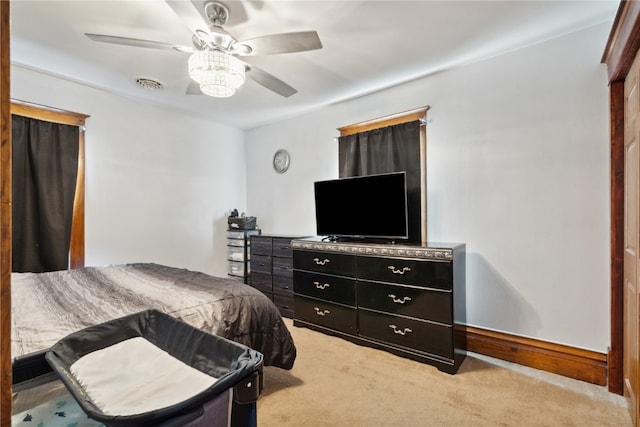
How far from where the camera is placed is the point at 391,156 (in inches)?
128

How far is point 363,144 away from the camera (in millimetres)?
3459

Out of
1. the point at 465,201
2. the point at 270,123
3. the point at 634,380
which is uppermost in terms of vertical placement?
the point at 270,123

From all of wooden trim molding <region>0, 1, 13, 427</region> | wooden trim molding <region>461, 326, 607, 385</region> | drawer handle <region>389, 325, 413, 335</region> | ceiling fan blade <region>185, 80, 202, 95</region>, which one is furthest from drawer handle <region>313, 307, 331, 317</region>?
wooden trim molding <region>0, 1, 13, 427</region>

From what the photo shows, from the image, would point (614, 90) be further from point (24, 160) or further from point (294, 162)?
point (24, 160)

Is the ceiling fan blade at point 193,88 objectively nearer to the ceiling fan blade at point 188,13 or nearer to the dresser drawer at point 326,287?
the ceiling fan blade at point 188,13

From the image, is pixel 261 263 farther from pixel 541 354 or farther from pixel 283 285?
pixel 541 354

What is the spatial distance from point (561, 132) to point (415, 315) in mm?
1821

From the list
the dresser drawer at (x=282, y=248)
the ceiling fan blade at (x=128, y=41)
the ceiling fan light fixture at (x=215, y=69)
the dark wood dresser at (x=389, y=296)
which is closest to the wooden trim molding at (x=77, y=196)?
the ceiling fan blade at (x=128, y=41)

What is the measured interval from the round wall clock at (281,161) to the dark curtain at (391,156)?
96cm

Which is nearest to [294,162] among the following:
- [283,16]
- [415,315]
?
[283,16]

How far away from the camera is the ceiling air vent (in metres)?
3.04

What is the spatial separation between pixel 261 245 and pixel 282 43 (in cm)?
259

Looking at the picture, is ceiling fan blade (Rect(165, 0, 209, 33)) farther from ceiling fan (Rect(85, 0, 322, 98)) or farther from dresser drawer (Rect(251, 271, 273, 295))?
dresser drawer (Rect(251, 271, 273, 295))

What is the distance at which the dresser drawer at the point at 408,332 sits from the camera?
7.91 feet
